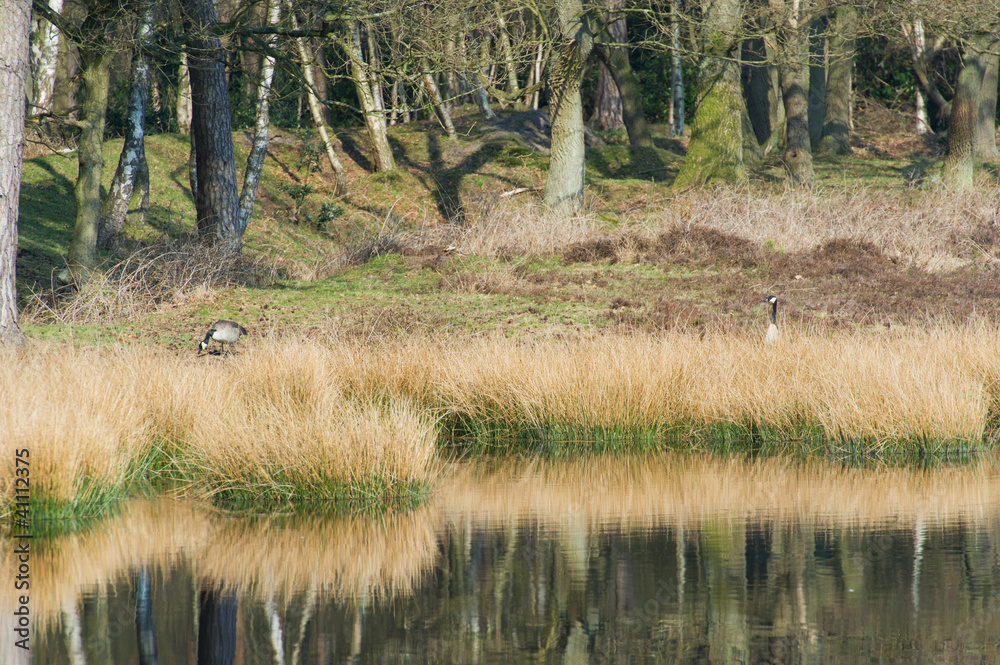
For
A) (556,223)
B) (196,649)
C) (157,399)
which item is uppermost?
(556,223)

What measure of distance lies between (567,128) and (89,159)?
1042cm

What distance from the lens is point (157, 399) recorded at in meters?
9.19

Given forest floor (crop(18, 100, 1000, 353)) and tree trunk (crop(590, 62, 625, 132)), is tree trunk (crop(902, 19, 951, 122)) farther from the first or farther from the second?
tree trunk (crop(590, 62, 625, 132))

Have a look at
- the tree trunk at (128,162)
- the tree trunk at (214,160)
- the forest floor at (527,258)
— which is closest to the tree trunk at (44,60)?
the forest floor at (527,258)

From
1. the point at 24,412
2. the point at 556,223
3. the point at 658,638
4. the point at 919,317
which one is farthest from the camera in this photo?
the point at 556,223

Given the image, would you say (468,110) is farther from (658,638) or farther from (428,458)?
(658,638)

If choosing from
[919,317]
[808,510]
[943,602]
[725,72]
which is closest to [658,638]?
[943,602]

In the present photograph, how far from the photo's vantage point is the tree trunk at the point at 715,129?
21781mm

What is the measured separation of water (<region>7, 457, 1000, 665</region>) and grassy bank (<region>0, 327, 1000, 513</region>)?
47 cm

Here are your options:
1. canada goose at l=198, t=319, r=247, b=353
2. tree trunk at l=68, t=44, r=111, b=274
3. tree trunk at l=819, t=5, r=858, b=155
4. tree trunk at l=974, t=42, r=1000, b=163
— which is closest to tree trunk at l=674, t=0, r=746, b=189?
tree trunk at l=974, t=42, r=1000, b=163

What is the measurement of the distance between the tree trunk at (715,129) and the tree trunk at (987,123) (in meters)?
8.96

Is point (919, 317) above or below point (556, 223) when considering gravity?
below

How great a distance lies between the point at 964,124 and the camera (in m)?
22.0

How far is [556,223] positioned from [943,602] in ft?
48.6
